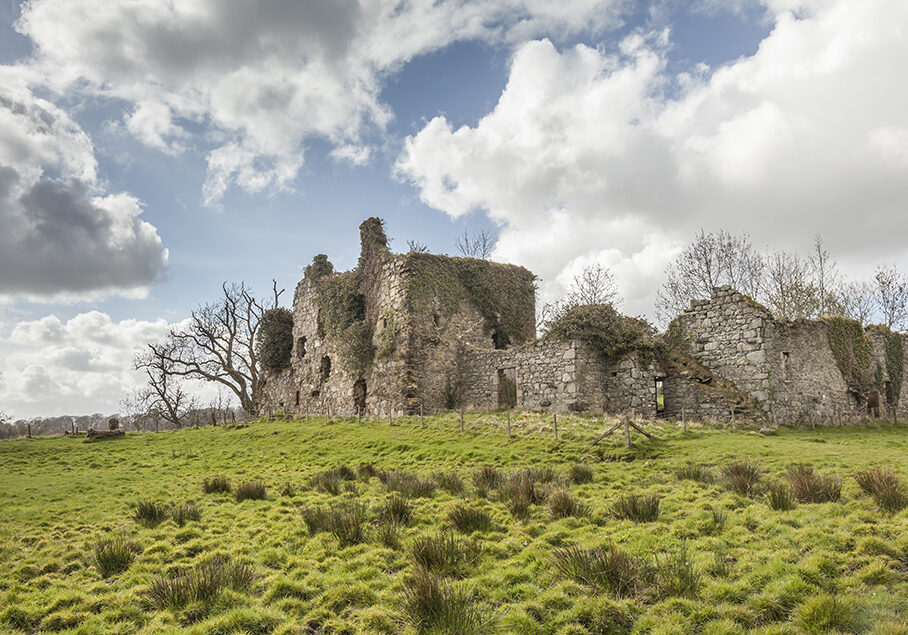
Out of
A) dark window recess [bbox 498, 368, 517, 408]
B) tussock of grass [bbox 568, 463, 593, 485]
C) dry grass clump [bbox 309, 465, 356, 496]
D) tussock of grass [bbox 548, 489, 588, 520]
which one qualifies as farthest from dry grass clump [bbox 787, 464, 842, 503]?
dark window recess [bbox 498, 368, 517, 408]

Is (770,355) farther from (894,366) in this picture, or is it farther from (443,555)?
(443,555)

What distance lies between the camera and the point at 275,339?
37781 millimetres

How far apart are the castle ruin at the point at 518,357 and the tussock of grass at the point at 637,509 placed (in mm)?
11111

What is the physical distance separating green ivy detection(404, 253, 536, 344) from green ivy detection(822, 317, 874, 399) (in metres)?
14.3

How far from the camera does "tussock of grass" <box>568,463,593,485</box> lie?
11852 mm

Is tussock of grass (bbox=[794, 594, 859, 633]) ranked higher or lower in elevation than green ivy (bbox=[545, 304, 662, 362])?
lower

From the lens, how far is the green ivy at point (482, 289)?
27344 millimetres

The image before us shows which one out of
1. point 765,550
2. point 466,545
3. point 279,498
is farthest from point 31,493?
point 765,550

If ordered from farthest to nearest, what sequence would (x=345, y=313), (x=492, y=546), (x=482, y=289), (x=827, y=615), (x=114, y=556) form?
1. (x=345, y=313)
2. (x=482, y=289)
3. (x=114, y=556)
4. (x=492, y=546)
5. (x=827, y=615)

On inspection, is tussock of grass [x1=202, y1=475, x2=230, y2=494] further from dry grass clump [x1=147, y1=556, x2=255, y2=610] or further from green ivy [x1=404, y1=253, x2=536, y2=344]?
green ivy [x1=404, y1=253, x2=536, y2=344]

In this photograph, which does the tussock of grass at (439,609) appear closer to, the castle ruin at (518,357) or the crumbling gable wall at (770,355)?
the castle ruin at (518,357)

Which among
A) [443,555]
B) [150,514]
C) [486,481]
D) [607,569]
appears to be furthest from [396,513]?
[150,514]

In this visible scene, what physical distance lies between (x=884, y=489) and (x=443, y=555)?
681cm

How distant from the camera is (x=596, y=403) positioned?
20.7 metres
